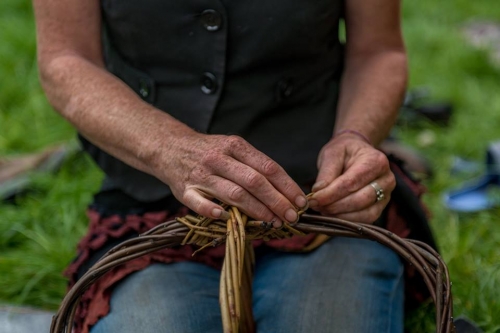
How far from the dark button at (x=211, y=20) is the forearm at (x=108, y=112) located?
185mm

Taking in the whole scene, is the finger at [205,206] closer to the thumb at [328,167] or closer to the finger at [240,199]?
the finger at [240,199]

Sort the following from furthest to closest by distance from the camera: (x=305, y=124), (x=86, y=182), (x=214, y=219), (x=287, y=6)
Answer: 1. (x=86, y=182)
2. (x=305, y=124)
3. (x=287, y=6)
4. (x=214, y=219)

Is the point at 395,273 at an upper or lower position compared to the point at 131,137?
lower

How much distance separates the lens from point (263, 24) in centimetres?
150

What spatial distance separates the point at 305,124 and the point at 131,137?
38 centimetres

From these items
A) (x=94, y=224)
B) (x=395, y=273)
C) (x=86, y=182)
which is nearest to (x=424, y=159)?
(x=86, y=182)

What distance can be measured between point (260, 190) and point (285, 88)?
0.40 m

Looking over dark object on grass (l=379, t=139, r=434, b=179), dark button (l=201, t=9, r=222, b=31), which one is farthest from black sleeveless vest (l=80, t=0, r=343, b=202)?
dark object on grass (l=379, t=139, r=434, b=179)

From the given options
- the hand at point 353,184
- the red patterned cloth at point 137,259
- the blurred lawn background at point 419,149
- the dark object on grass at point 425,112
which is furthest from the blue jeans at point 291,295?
the dark object on grass at point 425,112

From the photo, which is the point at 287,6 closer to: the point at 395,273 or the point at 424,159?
the point at 395,273

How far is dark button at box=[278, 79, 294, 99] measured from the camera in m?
1.56

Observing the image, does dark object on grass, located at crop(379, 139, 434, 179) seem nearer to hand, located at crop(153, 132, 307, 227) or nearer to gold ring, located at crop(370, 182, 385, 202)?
gold ring, located at crop(370, 182, 385, 202)

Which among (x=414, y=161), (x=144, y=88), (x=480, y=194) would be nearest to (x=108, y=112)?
(x=144, y=88)

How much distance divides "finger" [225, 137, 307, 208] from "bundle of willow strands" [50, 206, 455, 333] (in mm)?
28
